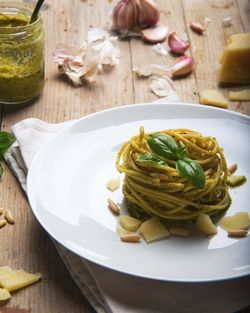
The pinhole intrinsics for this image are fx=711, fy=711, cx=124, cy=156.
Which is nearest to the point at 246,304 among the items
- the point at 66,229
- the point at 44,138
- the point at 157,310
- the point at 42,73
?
the point at 157,310

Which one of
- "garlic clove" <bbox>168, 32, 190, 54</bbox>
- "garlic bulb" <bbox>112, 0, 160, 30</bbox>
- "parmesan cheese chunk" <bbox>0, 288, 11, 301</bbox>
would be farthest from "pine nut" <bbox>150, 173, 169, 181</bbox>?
"garlic bulb" <bbox>112, 0, 160, 30</bbox>

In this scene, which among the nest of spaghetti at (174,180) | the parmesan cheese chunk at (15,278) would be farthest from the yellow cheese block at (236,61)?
the parmesan cheese chunk at (15,278)

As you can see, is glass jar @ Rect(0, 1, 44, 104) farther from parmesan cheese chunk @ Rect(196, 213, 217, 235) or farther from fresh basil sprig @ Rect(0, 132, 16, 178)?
parmesan cheese chunk @ Rect(196, 213, 217, 235)

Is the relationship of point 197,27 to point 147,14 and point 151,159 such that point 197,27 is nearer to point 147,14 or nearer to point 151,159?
point 147,14

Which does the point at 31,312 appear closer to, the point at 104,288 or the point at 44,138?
the point at 104,288

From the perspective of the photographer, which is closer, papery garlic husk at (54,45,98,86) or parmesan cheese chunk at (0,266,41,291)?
parmesan cheese chunk at (0,266,41,291)

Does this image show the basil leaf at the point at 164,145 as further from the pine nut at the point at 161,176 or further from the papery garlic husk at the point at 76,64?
the papery garlic husk at the point at 76,64

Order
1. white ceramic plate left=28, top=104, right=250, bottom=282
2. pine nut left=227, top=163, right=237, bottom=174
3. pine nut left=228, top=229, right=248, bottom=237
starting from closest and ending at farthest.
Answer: white ceramic plate left=28, top=104, right=250, bottom=282
pine nut left=228, top=229, right=248, bottom=237
pine nut left=227, top=163, right=237, bottom=174

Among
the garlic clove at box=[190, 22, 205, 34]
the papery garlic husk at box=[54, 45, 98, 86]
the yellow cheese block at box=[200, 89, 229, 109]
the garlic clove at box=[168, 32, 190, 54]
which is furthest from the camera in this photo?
the garlic clove at box=[190, 22, 205, 34]
